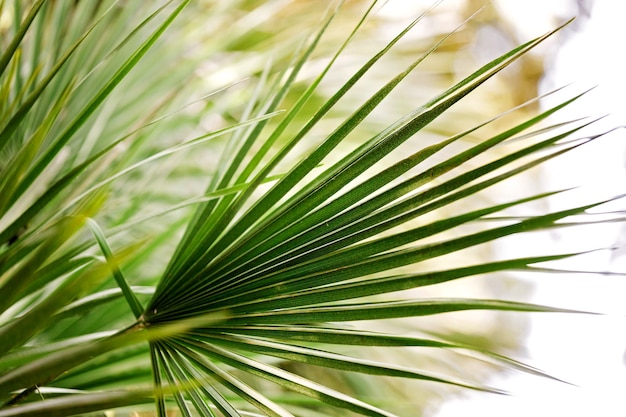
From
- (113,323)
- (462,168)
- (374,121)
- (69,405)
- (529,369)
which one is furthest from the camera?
(462,168)

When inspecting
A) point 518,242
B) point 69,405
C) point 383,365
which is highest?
point 518,242

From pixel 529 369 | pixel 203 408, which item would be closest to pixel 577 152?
pixel 529 369

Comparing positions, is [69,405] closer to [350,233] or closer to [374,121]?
[350,233]

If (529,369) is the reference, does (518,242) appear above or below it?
above

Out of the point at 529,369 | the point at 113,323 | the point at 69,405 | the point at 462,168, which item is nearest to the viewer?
the point at 69,405

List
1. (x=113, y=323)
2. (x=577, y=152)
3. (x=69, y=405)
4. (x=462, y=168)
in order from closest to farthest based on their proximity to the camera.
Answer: (x=69, y=405)
(x=113, y=323)
(x=462, y=168)
(x=577, y=152)

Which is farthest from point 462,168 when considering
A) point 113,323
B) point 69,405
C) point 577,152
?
point 69,405

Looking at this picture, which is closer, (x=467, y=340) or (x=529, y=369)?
(x=529, y=369)

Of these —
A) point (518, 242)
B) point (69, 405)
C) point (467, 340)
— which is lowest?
point (69, 405)

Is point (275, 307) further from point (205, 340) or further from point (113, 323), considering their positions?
point (113, 323)
